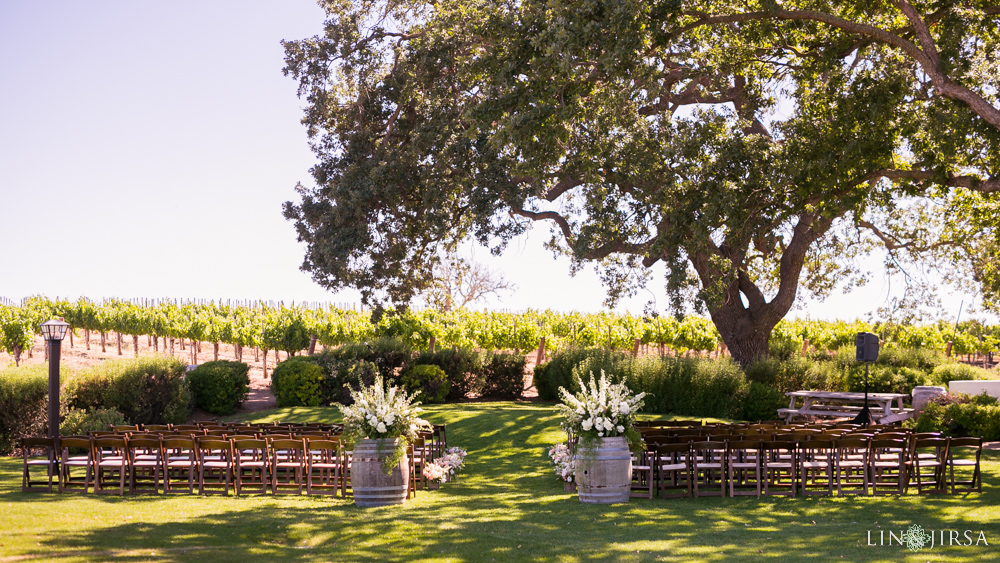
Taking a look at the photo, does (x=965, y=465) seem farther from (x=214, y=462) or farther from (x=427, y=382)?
(x=427, y=382)

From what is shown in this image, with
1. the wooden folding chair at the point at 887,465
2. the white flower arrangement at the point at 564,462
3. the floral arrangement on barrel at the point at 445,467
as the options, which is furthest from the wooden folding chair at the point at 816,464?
the floral arrangement on barrel at the point at 445,467

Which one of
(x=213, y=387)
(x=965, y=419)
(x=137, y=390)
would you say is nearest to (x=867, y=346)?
(x=965, y=419)

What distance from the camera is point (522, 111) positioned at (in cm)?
1294

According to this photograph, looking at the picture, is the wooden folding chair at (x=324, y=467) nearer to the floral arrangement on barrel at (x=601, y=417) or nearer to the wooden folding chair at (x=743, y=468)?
the floral arrangement on barrel at (x=601, y=417)

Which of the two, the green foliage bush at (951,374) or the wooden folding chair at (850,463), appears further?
the green foliage bush at (951,374)

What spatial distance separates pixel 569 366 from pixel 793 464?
43.2ft

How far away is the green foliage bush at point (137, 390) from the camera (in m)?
17.3

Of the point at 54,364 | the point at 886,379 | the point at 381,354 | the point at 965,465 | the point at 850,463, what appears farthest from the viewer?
the point at 381,354

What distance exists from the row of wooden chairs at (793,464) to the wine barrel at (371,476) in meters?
3.20

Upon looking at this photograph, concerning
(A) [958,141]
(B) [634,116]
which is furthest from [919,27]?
(B) [634,116]

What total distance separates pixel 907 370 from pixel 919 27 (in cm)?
1327

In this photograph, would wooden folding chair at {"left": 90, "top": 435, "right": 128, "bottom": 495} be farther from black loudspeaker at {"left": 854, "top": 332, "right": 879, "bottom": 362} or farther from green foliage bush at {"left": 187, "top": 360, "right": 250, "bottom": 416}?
A: black loudspeaker at {"left": 854, "top": 332, "right": 879, "bottom": 362}

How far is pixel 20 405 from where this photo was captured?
619 inches

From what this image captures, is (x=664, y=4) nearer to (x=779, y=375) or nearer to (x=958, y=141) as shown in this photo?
(x=958, y=141)
